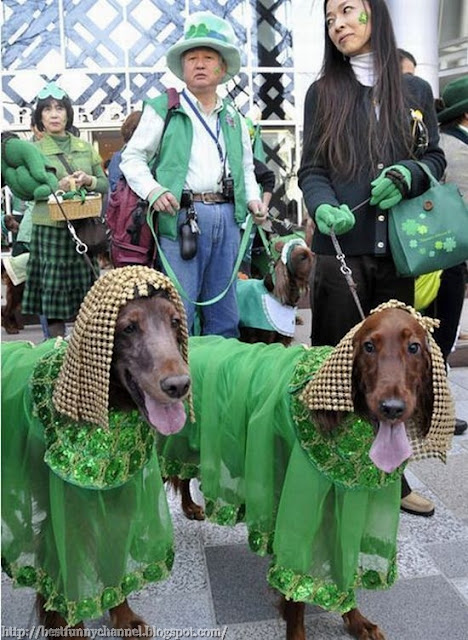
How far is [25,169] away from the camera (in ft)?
11.6

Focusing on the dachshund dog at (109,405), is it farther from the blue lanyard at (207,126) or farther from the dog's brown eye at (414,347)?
the blue lanyard at (207,126)

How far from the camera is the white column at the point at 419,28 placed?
9211 mm

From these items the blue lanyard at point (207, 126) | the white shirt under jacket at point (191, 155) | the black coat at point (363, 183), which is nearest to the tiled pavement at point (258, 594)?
the black coat at point (363, 183)

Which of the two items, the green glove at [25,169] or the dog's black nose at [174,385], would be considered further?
the green glove at [25,169]

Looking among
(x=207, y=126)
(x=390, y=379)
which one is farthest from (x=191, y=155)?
(x=390, y=379)

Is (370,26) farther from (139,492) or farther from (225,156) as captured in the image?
(139,492)

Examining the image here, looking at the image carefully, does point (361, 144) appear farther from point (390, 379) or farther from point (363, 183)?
point (390, 379)

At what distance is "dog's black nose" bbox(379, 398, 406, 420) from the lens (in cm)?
170

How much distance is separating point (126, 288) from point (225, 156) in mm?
1528

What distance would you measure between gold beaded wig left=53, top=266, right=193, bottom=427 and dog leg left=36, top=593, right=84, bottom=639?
702 mm

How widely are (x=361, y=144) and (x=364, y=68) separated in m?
0.30

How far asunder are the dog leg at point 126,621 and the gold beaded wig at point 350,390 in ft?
2.98

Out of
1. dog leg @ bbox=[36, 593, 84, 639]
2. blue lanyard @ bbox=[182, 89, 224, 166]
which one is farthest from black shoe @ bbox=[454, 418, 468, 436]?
dog leg @ bbox=[36, 593, 84, 639]

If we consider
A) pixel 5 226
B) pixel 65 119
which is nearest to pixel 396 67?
pixel 65 119
